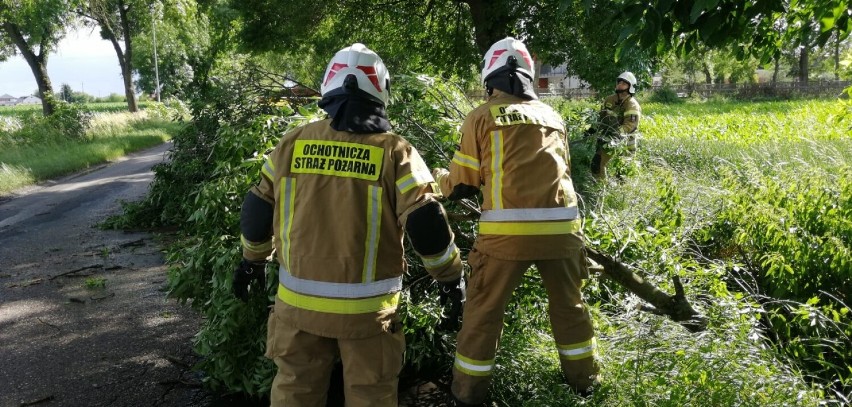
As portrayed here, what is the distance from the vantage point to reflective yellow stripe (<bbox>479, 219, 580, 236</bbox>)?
10.1 ft

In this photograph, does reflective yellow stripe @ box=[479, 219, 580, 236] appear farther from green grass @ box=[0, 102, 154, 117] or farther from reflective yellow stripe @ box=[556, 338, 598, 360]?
green grass @ box=[0, 102, 154, 117]

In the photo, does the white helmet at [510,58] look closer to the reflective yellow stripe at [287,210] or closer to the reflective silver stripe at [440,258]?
the reflective silver stripe at [440,258]

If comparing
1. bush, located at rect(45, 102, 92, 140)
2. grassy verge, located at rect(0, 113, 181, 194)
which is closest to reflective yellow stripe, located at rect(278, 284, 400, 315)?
grassy verge, located at rect(0, 113, 181, 194)

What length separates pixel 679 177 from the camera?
706 cm

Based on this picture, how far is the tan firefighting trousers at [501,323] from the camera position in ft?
10.3

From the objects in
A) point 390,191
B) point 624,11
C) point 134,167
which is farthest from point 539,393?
point 134,167

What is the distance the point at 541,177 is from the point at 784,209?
8.71 feet

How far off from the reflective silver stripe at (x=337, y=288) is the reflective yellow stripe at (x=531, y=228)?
0.81 metres

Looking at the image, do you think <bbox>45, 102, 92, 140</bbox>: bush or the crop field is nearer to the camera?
the crop field

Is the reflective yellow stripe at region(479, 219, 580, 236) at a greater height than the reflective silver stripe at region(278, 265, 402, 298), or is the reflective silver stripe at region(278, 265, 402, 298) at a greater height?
the reflective yellow stripe at region(479, 219, 580, 236)

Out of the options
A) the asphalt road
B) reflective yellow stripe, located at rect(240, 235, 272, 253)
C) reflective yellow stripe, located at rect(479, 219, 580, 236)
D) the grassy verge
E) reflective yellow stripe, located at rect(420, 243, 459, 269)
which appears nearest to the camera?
reflective yellow stripe, located at rect(420, 243, 459, 269)

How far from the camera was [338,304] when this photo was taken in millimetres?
2432

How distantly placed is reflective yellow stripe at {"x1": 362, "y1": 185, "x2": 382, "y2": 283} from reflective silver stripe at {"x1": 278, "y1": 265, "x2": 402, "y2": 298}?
0.13ft

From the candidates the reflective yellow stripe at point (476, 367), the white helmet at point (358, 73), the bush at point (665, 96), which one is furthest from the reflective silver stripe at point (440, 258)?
the bush at point (665, 96)
